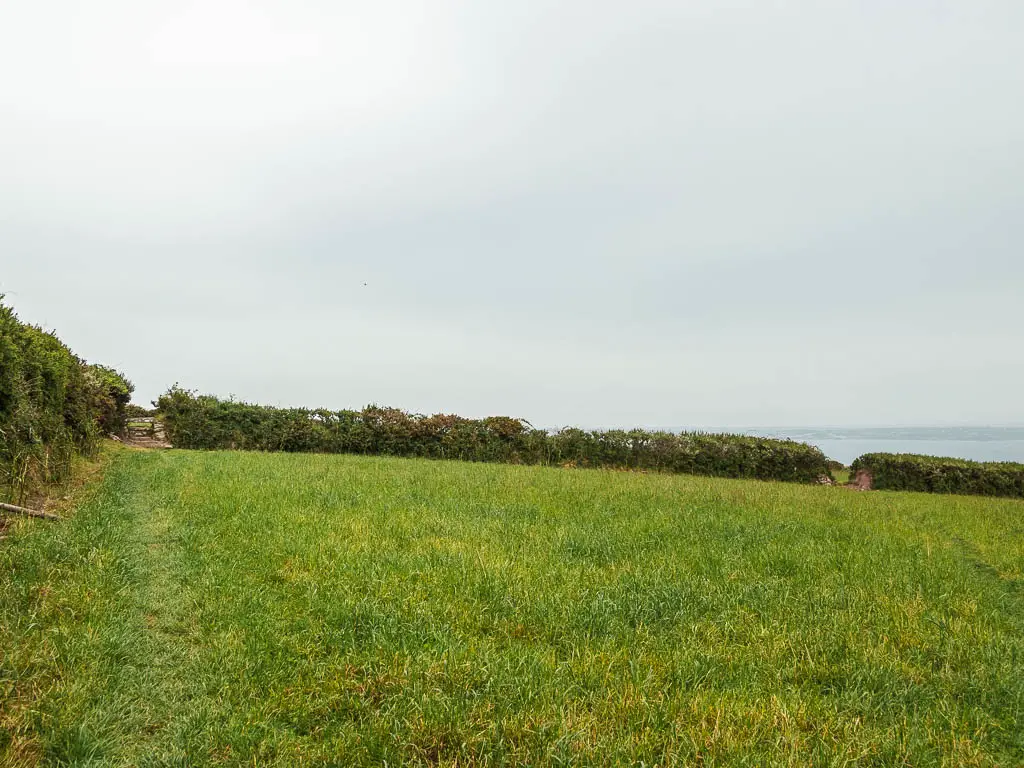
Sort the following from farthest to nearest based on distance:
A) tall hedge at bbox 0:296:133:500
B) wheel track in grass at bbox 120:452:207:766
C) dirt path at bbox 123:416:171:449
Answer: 1. dirt path at bbox 123:416:171:449
2. tall hedge at bbox 0:296:133:500
3. wheel track in grass at bbox 120:452:207:766

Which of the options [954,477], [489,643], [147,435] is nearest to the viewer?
[489,643]

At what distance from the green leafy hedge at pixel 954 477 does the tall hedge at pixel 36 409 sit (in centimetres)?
2600

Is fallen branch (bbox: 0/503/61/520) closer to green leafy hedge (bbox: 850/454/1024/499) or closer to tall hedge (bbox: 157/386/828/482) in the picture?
tall hedge (bbox: 157/386/828/482)

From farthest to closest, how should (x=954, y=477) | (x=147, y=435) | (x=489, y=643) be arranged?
(x=954, y=477) → (x=147, y=435) → (x=489, y=643)

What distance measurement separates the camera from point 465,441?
21.1 metres

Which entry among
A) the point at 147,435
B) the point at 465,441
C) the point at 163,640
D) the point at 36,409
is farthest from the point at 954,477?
the point at 147,435

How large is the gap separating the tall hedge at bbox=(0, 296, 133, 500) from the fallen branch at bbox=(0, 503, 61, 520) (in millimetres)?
403

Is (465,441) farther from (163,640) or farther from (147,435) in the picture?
(163,640)

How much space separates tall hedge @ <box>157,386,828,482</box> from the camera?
1936cm

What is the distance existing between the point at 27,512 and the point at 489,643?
6.64m

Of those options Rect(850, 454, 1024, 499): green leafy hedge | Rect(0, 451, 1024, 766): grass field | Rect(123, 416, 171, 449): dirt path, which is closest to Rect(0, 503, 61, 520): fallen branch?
Rect(0, 451, 1024, 766): grass field

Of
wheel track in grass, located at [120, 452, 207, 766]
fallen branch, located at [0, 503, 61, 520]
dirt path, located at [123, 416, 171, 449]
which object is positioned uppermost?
dirt path, located at [123, 416, 171, 449]

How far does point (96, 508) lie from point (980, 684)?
33.3 feet

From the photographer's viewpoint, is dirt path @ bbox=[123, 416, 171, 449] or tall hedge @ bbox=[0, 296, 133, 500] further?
dirt path @ bbox=[123, 416, 171, 449]
